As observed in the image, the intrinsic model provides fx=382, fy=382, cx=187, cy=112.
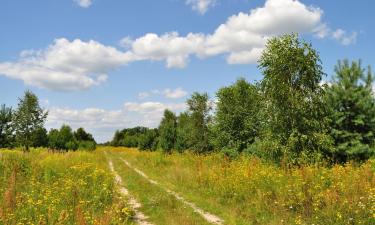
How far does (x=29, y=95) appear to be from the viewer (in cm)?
4122

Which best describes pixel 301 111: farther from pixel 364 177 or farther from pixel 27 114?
pixel 27 114

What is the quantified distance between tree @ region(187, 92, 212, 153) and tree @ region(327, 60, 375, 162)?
1753 centimetres

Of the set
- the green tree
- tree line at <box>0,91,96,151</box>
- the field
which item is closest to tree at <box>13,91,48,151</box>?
tree line at <box>0,91,96,151</box>

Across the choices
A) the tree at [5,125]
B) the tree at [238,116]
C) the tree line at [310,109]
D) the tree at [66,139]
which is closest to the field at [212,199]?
the tree line at [310,109]

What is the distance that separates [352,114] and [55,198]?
48.3 ft

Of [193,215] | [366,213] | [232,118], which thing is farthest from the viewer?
[232,118]

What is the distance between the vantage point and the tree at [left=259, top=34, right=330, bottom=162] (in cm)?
1828

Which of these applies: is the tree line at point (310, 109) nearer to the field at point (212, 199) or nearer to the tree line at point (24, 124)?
the field at point (212, 199)

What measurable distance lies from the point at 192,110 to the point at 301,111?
20325 millimetres

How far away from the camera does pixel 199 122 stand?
121 feet

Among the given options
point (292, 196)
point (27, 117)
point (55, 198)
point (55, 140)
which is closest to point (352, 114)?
point (292, 196)

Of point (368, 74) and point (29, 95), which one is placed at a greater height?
point (29, 95)

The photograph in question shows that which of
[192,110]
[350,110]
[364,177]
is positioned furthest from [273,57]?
[192,110]

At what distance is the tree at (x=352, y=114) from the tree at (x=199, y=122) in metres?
17.5
